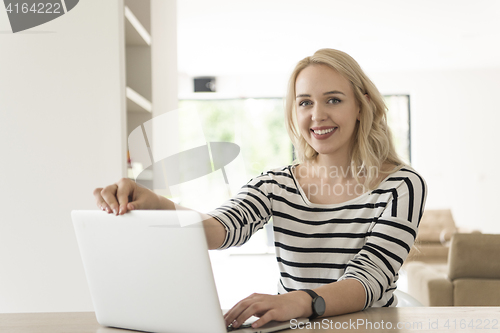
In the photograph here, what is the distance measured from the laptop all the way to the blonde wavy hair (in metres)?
0.63

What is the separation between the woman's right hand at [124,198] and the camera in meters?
0.71

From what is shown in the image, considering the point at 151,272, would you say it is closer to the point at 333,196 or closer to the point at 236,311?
the point at 236,311

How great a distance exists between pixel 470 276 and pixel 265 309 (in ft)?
6.20

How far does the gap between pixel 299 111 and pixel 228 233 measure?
1.34 feet

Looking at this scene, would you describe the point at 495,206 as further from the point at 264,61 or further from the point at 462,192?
the point at 264,61

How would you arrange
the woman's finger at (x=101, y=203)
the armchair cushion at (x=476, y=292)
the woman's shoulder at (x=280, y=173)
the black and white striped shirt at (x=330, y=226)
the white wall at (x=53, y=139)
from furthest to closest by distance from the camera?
1. the armchair cushion at (x=476, y=292)
2. the white wall at (x=53, y=139)
3. the woman's shoulder at (x=280, y=173)
4. the black and white striped shirt at (x=330, y=226)
5. the woman's finger at (x=101, y=203)

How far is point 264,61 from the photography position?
20.2 ft

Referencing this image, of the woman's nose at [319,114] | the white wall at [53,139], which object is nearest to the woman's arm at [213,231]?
the woman's nose at [319,114]

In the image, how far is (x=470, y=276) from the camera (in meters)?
2.20

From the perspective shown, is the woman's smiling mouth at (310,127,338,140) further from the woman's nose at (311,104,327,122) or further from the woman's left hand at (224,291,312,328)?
the woman's left hand at (224,291,312,328)

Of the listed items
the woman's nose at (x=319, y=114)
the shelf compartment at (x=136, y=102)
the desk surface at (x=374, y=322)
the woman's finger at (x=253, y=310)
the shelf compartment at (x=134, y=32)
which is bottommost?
the desk surface at (x=374, y=322)

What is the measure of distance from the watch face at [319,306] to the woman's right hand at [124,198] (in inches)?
14.2

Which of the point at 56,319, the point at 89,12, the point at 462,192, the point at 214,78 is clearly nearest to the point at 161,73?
the point at 89,12

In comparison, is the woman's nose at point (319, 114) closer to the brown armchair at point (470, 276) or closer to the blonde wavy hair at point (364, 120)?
the blonde wavy hair at point (364, 120)
